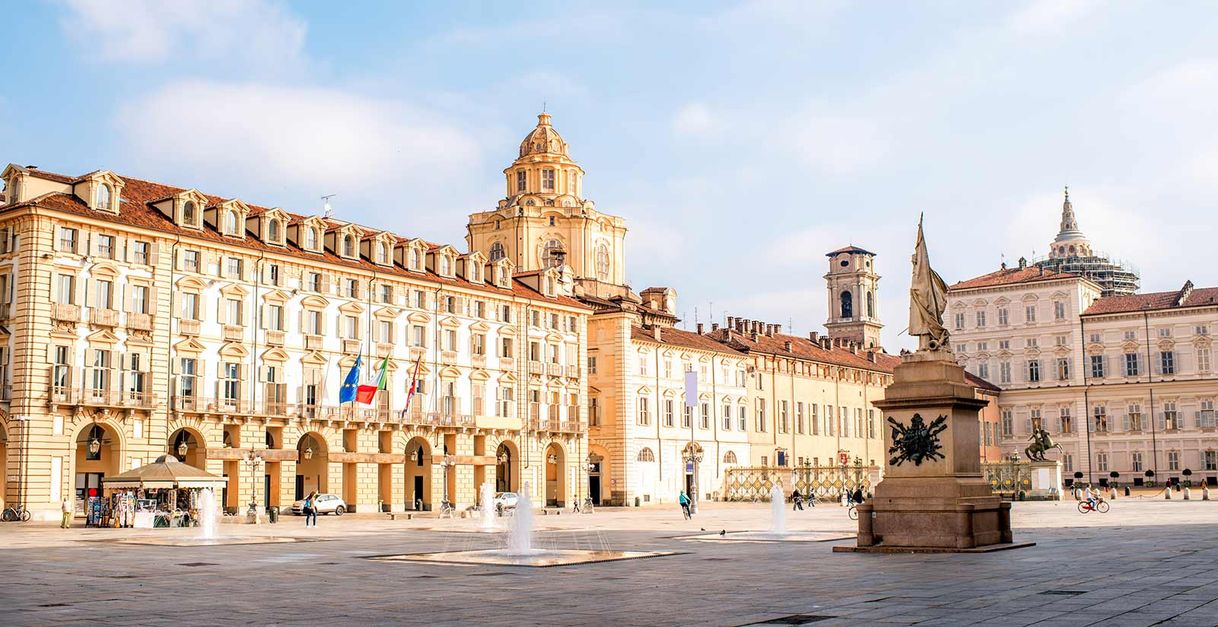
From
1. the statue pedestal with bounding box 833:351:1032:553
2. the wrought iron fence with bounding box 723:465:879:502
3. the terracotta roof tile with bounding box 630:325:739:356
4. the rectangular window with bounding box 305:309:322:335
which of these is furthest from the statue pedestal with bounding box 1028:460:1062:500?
the statue pedestal with bounding box 833:351:1032:553

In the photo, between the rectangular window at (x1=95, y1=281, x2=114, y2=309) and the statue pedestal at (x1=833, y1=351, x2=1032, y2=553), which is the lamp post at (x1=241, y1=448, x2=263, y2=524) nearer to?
the rectangular window at (x1=95, y1=281, x2=114, y2=309)

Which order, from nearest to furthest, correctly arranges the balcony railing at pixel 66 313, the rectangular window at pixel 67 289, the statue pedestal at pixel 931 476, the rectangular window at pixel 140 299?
the statue pedestal at pixel 931 476
the balcony railing at pixel 66 313
the rectangular window at pixel 67 289
the rectangular window at pixel 140 299

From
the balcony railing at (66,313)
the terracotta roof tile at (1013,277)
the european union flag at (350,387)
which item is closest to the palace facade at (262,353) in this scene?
the balcony railing at (66,313)

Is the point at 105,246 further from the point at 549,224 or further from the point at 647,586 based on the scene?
the point at 549,224

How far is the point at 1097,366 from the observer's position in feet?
405

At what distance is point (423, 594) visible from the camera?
20422 millimetres

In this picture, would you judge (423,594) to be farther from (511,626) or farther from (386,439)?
(386,439)

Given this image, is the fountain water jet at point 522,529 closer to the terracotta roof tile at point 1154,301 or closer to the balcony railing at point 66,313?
the balcony railing at point 66,313

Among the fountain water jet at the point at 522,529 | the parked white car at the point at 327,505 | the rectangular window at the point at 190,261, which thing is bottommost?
the parked white car at the point at 327,505

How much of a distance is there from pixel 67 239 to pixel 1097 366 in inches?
3685

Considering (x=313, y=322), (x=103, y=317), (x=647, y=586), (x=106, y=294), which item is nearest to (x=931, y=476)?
(x=647, y=586)

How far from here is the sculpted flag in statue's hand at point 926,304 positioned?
98.2 feet

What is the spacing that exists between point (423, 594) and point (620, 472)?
233 feet

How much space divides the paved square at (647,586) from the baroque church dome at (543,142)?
8215cm
